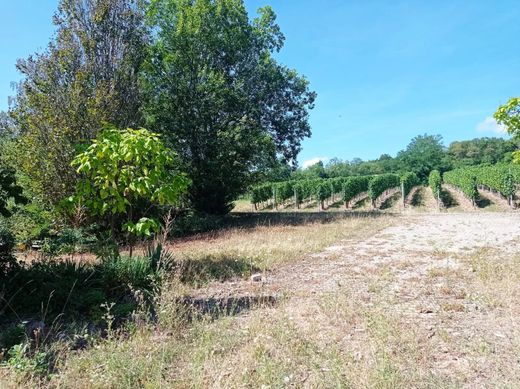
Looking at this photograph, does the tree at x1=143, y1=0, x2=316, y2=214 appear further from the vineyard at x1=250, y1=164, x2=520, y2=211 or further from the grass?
the vineyard at x1=250, y1=164, x2=520, y2=211

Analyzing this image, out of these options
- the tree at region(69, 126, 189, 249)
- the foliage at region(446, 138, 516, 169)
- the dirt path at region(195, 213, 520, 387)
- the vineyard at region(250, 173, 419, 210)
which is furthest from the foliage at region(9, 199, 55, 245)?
the foliage at region(446, 138, 516, 169)

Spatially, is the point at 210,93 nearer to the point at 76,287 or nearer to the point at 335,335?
the point at 76,287

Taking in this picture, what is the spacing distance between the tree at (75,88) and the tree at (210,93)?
194 cm

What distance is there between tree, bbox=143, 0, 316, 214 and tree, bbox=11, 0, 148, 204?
1941 mm

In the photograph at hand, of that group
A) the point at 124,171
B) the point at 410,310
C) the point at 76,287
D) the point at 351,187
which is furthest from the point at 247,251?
the point at 351,187

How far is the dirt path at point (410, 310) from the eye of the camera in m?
2.81

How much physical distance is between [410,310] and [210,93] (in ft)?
37.5

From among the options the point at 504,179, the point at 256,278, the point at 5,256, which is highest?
the point at 504,179

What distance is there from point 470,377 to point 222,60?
49.5 ft

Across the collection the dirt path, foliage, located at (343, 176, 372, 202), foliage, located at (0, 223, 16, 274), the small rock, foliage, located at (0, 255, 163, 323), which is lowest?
the dirt path

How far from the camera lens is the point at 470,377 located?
8.71 feet

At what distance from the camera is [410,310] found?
13.6 feet

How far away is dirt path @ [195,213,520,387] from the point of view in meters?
2.81

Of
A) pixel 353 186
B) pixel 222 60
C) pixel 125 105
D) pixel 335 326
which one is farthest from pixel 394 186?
pixel 335 326
